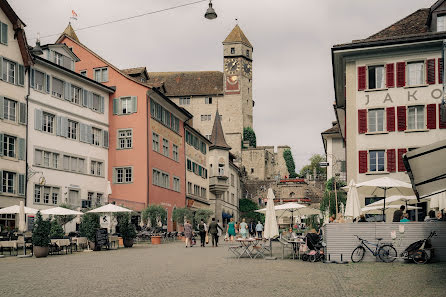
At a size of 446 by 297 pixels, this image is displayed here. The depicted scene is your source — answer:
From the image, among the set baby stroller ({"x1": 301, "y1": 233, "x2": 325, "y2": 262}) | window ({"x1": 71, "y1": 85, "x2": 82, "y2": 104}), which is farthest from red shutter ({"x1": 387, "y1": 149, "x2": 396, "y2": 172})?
window ({"x1": 71, "y1": 85, "x2": 82, "y2": 104})

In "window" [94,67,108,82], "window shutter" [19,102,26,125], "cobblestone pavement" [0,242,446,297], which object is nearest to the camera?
"cobblestone pavement" [0,242,446,297]

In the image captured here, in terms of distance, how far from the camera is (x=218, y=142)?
79500mm

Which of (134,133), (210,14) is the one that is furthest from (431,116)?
(134,133)

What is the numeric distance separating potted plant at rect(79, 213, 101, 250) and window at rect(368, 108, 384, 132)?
16.7 m

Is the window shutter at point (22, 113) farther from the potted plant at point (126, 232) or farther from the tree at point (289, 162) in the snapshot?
the tree at point (289, 162)

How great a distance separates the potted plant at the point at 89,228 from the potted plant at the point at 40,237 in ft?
14.5

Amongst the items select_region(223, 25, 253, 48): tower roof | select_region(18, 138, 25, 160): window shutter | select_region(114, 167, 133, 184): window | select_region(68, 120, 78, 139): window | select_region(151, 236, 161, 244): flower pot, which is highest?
select_region(223, 25, 253, 48): tower roof

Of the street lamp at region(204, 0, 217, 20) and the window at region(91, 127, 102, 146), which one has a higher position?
the street lamp at region(204, 0, 217, 20)

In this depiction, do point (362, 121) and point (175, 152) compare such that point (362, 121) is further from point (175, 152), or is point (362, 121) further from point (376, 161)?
point (175, 152)

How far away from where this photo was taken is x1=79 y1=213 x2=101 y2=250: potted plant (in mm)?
28750

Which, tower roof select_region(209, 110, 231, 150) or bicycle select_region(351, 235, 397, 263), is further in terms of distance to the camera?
tower roof select_region(209, 110, 231, 150)

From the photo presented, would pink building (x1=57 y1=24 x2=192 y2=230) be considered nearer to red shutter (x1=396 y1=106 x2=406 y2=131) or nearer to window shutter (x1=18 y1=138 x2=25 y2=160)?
window shutter (x1=18 y1=138 x2=25 y2=160)

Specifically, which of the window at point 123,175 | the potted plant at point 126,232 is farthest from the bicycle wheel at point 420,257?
the window at point 123,175

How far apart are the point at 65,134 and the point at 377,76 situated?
20.7 m
